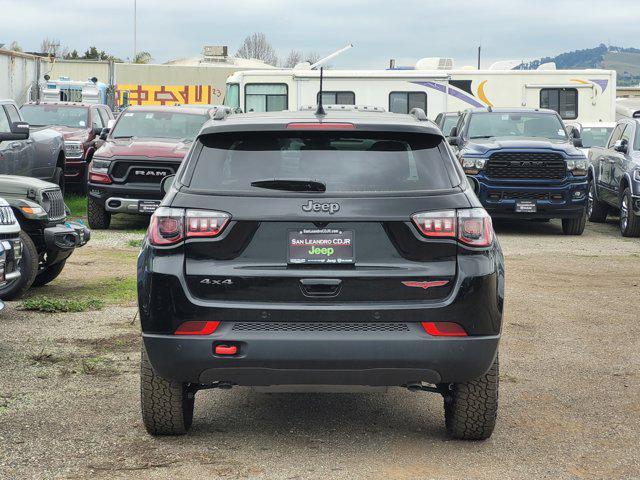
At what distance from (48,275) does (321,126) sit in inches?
257

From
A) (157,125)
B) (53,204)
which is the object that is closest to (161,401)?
(53,204)

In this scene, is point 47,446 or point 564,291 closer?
point 47,446

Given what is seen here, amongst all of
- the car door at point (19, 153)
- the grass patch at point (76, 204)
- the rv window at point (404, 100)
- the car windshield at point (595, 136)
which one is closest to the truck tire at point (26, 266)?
the car door at point (19, 153)

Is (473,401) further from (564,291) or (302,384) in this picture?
(564,291)

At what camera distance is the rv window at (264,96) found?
2758 cm

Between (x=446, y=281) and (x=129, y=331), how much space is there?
13.8 ft

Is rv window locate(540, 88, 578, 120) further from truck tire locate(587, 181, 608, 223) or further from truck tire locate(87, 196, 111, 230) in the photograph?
truck tire locate(87, 196, 111, 230)

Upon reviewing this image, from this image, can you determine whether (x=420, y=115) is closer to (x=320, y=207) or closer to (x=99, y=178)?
(x=320, y=207)

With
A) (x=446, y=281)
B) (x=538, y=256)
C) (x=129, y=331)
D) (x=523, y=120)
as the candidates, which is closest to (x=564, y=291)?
(x=538, y=256)

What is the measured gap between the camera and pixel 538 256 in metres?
15.1

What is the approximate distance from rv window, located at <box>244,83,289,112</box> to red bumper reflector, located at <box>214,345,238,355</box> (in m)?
22.6

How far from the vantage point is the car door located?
1647 centimetres

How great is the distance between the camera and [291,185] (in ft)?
17.9

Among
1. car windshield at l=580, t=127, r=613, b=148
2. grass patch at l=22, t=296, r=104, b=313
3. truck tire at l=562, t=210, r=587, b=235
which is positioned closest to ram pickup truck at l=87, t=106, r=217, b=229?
truck tire at l=562, t=210, r=587, b=235
